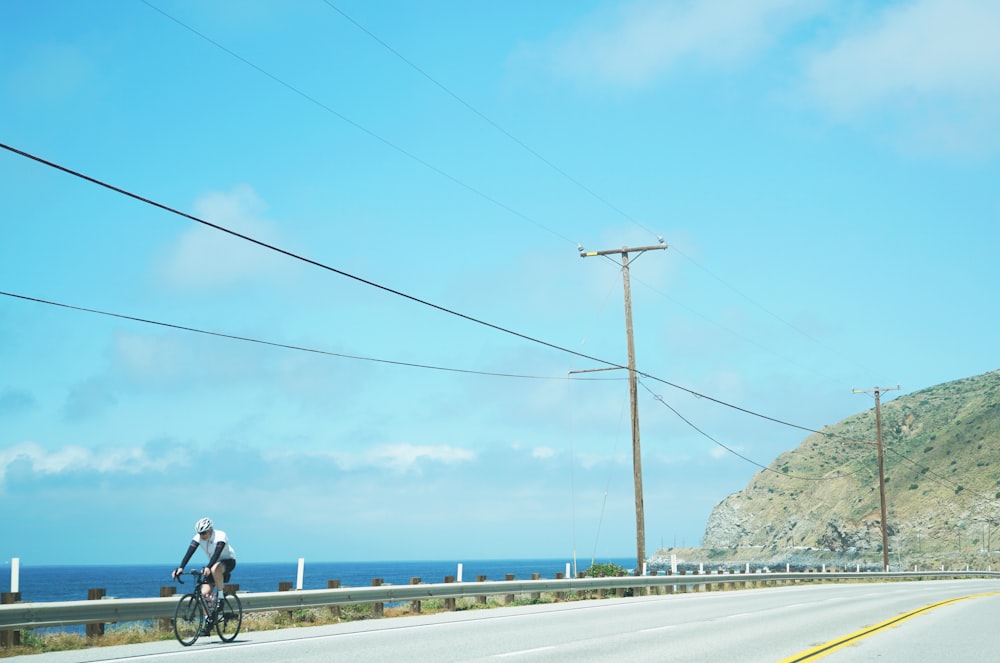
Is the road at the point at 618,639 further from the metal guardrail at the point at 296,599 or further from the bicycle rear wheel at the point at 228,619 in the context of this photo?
the metal guardrail at the point at 296,599

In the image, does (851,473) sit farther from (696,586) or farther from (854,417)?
(696,586)

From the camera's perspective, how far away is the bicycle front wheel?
13.9 meters

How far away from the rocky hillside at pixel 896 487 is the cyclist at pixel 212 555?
109 metres

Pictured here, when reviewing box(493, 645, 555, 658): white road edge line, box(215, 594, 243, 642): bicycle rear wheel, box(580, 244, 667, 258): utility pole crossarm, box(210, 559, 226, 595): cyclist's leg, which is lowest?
box(493, 645, 555, 658): white road edge line

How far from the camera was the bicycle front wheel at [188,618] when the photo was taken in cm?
1395

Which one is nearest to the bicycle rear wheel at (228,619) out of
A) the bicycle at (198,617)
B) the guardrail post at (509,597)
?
the bicycle at (198,617)

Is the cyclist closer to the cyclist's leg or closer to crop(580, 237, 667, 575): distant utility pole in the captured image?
the cyclist's leg

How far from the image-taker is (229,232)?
1791 centimetres

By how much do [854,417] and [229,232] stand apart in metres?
181

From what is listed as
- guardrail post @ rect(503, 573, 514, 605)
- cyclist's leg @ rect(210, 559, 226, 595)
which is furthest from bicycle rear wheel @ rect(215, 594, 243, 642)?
guardrail post @ rect(503, 573, 514, 605)

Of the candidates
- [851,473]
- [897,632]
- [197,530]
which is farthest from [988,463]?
[197,530]

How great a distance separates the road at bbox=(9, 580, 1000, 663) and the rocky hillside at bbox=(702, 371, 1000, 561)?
98751 millimetres

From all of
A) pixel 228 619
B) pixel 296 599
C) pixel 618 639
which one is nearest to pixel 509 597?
pixel 296 599

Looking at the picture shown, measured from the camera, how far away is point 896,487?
131375 mm
